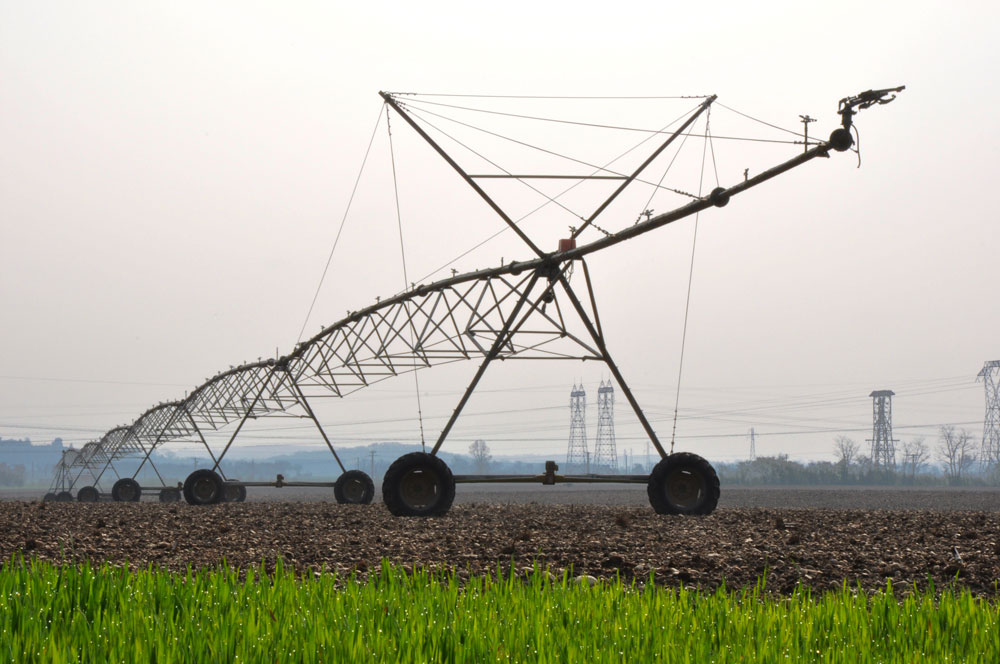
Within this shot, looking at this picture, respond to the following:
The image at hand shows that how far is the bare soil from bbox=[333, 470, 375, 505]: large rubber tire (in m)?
10.2

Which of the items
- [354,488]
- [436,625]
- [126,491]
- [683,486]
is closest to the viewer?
[436,625]

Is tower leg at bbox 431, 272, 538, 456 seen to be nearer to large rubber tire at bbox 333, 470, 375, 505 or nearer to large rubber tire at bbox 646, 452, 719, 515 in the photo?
large rubber tire at bbox 646, 452, 719, 515

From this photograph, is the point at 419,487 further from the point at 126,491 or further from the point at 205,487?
the point at 126,491

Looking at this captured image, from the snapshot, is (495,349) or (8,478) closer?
(495,349)

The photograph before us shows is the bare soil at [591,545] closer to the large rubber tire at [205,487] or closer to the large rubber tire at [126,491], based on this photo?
the large rubber tire at [205,487]

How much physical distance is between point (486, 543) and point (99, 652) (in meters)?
6.53

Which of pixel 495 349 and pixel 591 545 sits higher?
pixel 495 349

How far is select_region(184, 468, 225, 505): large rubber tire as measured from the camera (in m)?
28.2

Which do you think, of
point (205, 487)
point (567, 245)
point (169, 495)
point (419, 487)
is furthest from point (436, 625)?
point (169, 495)

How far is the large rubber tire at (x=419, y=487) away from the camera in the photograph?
16.4 metres

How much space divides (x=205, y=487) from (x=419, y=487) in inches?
552

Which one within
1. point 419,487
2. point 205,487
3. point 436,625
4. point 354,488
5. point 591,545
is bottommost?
point 205,487

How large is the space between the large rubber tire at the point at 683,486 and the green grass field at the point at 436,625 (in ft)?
30.8

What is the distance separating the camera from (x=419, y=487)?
54.3 ft
